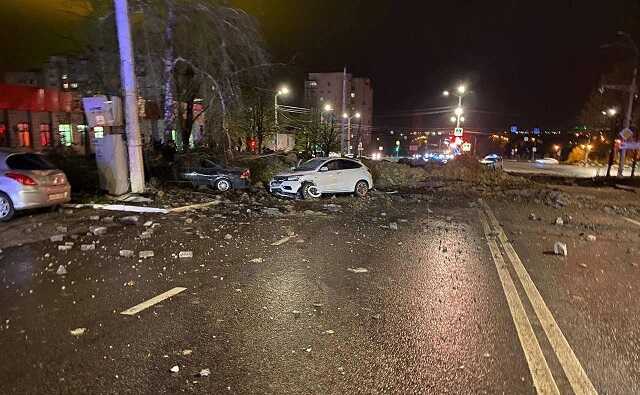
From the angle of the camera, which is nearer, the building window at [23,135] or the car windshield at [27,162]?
the car windshield at [27,162]

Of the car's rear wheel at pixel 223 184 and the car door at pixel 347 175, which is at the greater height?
the car door at pixel 347 175

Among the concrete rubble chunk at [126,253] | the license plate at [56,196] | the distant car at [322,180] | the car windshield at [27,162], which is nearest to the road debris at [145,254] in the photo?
the concrete rubble chunk at [126,253]

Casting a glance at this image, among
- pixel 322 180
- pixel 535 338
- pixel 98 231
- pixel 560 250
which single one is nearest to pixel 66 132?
pixel 322 180

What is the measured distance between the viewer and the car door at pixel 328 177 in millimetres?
17141

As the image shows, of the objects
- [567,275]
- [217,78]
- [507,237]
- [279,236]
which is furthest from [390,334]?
[217,78]

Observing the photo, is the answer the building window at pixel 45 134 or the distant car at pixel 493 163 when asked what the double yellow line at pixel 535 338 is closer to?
the building window at pixel 45 134

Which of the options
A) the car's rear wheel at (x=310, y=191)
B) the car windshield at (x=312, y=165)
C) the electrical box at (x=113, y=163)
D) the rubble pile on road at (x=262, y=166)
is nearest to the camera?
the electrical box at (x=113, y=163)

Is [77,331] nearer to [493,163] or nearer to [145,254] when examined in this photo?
[145,254]

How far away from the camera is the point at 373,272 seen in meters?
7.23

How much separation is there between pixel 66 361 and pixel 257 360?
167 cm

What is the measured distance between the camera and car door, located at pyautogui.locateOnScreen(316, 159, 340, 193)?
675 inches

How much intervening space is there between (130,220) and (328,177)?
8092 mm

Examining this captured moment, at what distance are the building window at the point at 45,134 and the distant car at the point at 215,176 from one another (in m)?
16.0

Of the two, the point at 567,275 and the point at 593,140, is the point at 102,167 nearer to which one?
the point at 567,275
